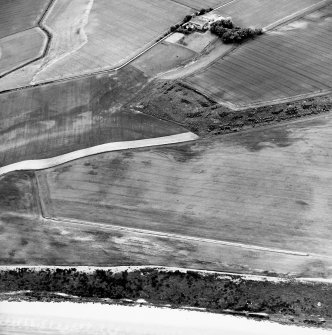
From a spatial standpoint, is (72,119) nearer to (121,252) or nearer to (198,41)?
(121,252)

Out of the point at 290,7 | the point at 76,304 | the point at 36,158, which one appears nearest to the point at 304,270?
the point at 76,304

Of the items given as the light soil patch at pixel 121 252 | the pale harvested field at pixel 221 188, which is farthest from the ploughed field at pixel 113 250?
the pale harvested field at pixel 221 188

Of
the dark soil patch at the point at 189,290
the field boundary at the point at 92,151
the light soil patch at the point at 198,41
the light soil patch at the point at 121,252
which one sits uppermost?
the light soil patch at the point at 198,41

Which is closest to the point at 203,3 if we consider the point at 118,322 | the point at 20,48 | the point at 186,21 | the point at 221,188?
the point at 186,21

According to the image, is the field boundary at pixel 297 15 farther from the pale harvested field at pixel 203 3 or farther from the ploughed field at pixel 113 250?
the ploughed field at pixel 113 250

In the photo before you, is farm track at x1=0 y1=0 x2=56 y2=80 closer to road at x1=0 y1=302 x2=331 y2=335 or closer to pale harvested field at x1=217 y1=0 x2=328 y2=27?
pale harvested field at x1=217 y1=0 x2=328 y2=27

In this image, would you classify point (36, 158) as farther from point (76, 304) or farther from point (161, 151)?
point (76, 304)

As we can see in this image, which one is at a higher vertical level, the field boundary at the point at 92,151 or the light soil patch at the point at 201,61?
the light soil patch at the point at 201,61
